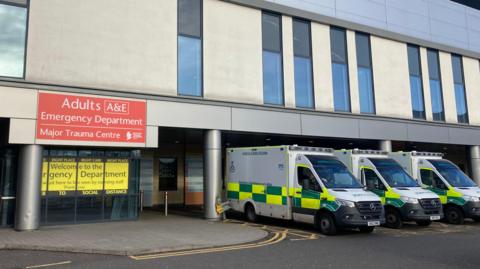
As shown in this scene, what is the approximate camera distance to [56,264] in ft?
26.9

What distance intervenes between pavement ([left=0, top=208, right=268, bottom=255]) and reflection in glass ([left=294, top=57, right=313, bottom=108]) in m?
6.44

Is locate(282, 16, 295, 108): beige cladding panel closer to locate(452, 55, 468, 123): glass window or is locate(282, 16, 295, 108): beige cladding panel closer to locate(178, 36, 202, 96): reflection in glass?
locate(178, 36, 202, 96): reflection in glass

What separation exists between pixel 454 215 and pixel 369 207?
5.22m

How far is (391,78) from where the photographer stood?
68.2 feet

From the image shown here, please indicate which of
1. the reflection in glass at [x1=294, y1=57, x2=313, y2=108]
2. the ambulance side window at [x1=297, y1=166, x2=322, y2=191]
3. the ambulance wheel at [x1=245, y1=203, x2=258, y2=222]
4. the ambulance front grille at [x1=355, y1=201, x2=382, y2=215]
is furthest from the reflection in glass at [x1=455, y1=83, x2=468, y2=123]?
the ambulance wheel at [x1=245, y1=203, x2=258, y2=222]

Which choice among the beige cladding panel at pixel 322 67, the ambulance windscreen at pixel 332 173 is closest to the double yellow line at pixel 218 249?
the ambulance windscreen at pixel 332 173

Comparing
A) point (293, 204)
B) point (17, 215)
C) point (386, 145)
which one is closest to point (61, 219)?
point (17, 215)

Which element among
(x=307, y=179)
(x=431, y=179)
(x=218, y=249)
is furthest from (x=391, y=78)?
(x=218, y=249)

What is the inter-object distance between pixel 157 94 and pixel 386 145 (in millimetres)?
11180

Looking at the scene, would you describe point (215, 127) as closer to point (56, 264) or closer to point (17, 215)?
point (17, 215)

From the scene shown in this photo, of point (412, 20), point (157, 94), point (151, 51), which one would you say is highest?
point (412, 20)

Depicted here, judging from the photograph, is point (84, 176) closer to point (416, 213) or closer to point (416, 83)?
point (416, 213)

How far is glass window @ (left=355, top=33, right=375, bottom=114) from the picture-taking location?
19812 mm

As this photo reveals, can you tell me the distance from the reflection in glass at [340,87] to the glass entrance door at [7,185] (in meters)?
12.9
